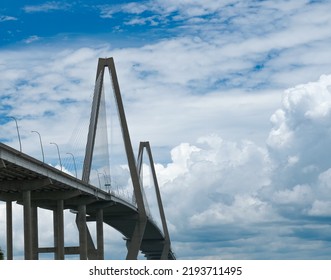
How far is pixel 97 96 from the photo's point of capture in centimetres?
10862

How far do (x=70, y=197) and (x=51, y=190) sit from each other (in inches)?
121

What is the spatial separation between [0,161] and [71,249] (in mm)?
45683

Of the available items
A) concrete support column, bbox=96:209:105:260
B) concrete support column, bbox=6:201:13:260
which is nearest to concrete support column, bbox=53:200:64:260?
concrete support column, bbox=6:201:13:260

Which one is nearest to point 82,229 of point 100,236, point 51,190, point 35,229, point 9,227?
point 35,229

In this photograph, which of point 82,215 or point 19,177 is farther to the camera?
point 82,215

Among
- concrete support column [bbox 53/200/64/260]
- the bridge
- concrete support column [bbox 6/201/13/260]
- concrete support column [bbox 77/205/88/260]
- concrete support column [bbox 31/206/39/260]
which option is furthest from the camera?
concrete support column [bbox 77/205/88/260]

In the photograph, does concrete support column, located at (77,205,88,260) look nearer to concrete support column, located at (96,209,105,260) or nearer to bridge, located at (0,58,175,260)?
bridge, located at (0,58,175,260)

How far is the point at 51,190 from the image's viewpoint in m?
99.6

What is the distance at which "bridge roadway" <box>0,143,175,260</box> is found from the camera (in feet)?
239

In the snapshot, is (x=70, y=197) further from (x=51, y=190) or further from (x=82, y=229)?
(x=82, y=229)

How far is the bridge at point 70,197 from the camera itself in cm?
8031

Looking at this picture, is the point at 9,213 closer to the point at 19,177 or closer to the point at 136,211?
the point at 19,177

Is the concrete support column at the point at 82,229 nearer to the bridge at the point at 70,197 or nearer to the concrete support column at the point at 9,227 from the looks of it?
the bridge at the point at 70,197
